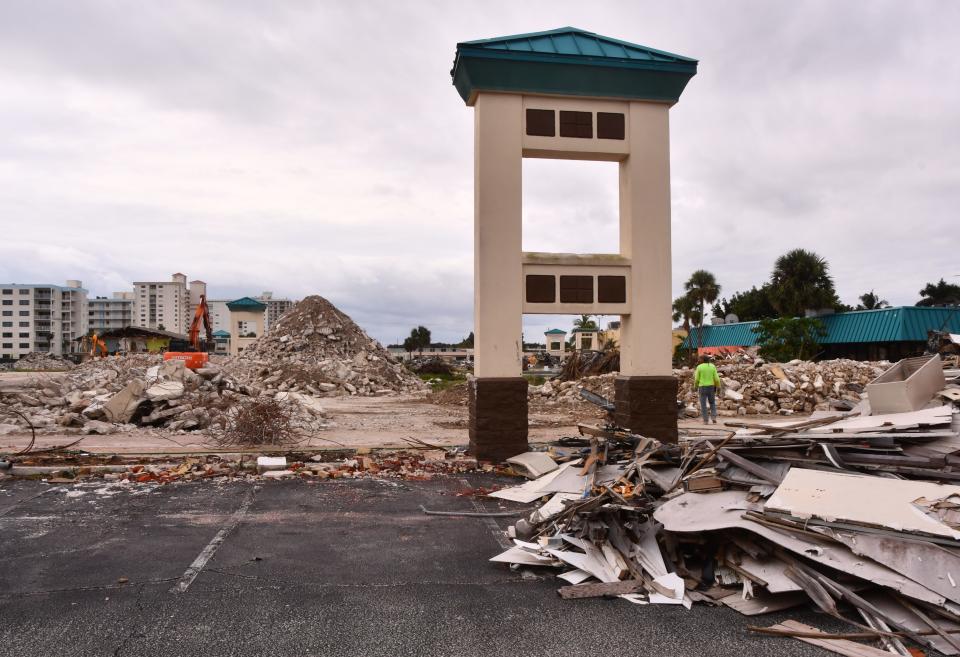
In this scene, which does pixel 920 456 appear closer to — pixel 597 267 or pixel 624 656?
pixel 624 656

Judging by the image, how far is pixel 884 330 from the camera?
34938mm

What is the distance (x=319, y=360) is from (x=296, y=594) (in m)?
30.4

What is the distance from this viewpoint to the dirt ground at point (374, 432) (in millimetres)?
13062

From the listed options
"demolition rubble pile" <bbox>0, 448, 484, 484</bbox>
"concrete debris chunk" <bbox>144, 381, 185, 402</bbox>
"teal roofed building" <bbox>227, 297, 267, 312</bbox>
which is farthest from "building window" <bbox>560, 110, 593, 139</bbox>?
"teal roofed building" <bbox>227, 297, 267, 312</bbox>

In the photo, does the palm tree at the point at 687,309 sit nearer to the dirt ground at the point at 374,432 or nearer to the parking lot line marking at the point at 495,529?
the dirt ground at the point at 374,432

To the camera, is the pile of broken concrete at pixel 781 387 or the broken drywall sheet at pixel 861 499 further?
the pile of broken concrete at pixel 781 387

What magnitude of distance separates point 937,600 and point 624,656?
6.80 ft

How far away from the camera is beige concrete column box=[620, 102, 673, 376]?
1147 centimetres

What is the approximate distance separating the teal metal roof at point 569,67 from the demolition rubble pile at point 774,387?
11.8 m

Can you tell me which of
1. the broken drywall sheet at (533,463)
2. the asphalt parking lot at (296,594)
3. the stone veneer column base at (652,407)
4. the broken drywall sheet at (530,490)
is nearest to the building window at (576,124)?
the stone veneer column base at (652,407)

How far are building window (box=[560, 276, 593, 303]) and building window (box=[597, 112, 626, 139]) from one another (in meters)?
→ 2.46

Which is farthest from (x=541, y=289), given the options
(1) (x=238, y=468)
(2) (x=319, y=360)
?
(2) (x=319, y=360)

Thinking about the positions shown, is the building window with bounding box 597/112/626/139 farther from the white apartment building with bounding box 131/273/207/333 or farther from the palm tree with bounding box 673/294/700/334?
the white apartment building with bounding box 131/273/207/333

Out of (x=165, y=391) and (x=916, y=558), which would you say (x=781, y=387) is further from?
(x=916, y=558)
